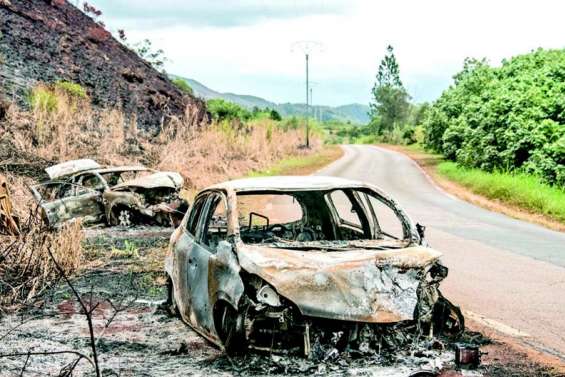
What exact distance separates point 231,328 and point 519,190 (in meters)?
21.2

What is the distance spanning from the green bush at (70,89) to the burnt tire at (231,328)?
25.0 metres

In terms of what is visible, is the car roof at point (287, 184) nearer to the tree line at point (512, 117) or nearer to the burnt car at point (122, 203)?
the burnt car at point (122, 203)

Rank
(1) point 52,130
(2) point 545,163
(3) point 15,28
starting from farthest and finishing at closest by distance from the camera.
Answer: (3) point 15,28
(2) point 545,163
(1) point 52,130

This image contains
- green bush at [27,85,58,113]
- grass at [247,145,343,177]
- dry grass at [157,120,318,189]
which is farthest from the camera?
grass at [247,145,343,177]

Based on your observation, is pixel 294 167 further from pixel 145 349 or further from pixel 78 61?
pixel 145 349

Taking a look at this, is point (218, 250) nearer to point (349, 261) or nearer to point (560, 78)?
point (349, 261)

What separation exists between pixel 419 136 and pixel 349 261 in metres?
72.9

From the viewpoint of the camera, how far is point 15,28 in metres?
35.4

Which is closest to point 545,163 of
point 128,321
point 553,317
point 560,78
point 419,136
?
point 560,78

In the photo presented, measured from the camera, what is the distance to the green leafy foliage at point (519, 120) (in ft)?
92.8

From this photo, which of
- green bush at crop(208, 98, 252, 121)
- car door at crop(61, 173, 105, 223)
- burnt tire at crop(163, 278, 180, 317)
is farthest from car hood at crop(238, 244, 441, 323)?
green bush at crop(208, 98, 252, 121)

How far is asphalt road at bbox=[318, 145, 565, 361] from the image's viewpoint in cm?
883

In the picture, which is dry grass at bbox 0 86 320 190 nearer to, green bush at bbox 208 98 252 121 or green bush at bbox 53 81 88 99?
green bush at bbox 53 81 88 99

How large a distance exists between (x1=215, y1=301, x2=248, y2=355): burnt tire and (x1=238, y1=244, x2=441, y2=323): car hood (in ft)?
1.37
